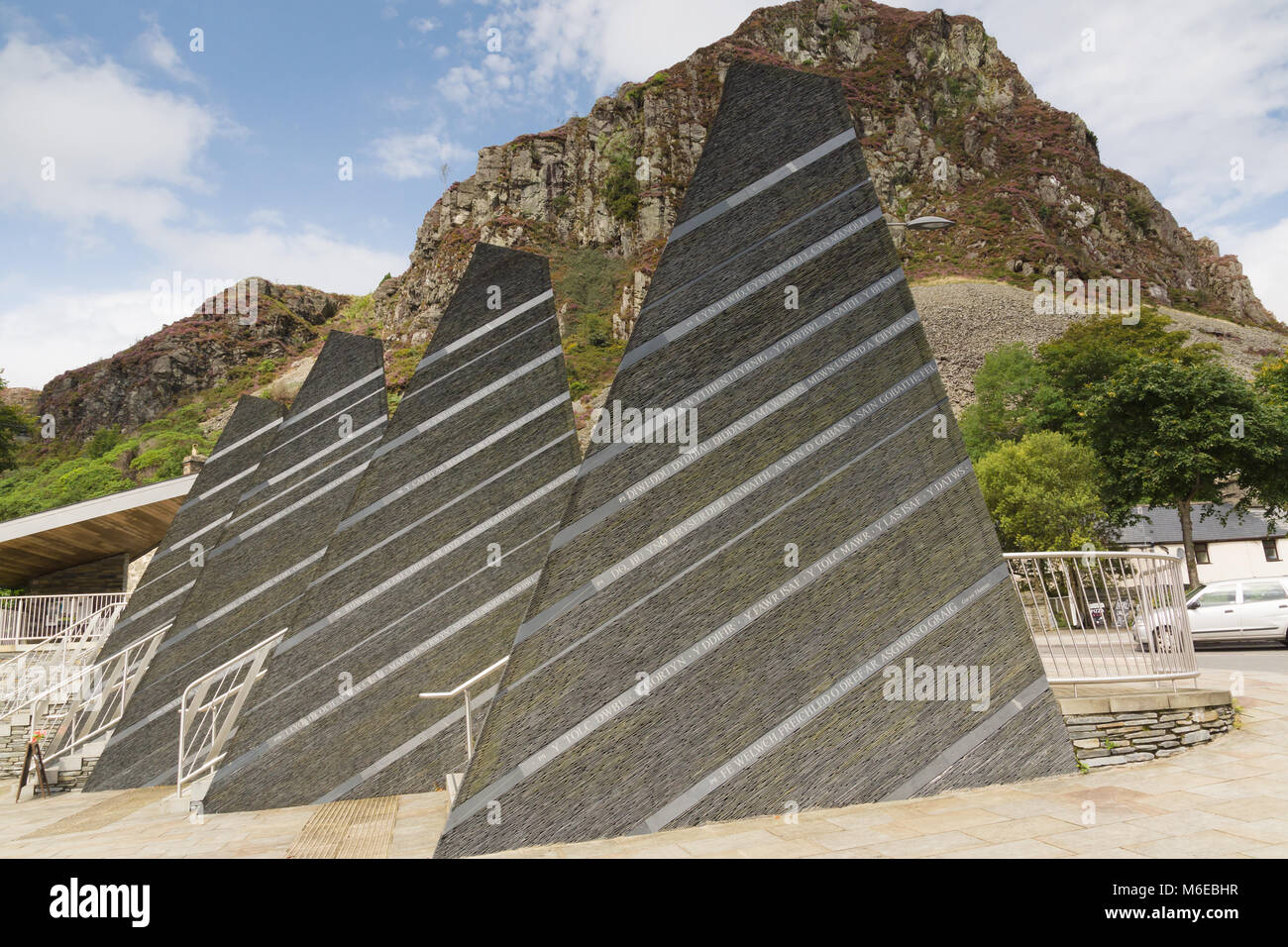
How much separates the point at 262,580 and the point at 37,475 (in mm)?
56216

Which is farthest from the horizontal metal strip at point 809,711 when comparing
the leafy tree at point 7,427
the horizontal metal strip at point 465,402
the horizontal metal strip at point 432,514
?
the leafy tree at point 7,427

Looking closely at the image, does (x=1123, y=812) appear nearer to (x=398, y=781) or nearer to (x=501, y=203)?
(x=398, y=781)

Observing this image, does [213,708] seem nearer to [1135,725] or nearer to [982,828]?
[982,828]

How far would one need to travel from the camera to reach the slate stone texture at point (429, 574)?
6684 millimetres

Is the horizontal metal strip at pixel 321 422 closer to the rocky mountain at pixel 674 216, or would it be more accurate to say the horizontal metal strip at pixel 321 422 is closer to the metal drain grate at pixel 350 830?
the metal drain grate at pixel 350 830

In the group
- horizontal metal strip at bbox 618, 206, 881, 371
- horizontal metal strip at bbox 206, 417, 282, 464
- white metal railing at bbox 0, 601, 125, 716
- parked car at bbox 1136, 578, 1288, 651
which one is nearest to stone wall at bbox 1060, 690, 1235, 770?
horizontal metal strip at bbox 618, 206, 881, 371

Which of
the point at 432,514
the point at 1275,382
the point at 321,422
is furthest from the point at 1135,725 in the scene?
the point at 1275,382

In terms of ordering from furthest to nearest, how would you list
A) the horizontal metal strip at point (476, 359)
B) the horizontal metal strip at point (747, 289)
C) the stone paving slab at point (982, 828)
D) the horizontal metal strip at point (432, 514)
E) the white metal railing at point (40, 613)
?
the white metal railing at point (40, 613), the horizontal metal strip at point (476, 359), the horizontal metal strip at point (432, 514), the horizontal metal strip at point (747, 289), the stone paving slab at point (982, 828)

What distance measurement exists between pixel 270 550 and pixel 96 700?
12.6 feet

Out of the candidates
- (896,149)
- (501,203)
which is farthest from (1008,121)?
(501,203)

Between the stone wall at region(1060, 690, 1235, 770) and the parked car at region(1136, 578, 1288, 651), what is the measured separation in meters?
9.27

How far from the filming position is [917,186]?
260 feet

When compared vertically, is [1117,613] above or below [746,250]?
below

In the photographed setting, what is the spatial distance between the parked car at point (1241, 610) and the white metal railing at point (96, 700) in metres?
17.2
